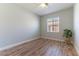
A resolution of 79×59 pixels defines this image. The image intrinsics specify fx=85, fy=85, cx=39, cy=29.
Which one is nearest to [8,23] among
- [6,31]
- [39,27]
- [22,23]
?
[6,31]

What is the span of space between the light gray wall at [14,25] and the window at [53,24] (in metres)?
1.17

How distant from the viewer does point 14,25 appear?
3.85 m

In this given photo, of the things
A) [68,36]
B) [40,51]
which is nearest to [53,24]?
[68,36]

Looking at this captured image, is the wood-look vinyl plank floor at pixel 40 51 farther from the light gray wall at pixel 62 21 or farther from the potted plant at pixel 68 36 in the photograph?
the light gray wall at pixel 62 21

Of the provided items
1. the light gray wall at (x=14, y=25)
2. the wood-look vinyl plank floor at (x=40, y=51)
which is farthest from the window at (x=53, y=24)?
the wood-look vinyl plank floor at (x=40, y=51)

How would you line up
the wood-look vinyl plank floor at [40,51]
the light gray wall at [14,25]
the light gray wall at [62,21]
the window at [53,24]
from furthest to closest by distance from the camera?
the window at [53,24] → the light gray wall at [62,21] → the light gray wall at [14,25] → the wood-look vinyl plank floor at [40,51]

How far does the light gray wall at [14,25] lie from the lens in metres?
3.30

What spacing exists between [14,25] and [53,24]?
284cm

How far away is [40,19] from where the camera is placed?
6301 millimetres

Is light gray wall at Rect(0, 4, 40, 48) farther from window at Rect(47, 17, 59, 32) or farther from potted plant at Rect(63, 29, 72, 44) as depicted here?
potted plant at Rect(63, 29, 72, 44)

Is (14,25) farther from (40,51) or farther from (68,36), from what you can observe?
(68,36)

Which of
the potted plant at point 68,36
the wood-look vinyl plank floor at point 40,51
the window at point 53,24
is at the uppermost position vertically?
the window at point 53,24

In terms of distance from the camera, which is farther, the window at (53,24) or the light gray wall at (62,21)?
the window at (53,24)

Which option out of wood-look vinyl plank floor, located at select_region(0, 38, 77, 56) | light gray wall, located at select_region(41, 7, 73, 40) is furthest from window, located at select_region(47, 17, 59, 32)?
wood-look vinyl plank floor, located at select_region(0, 38, 77, 56)
